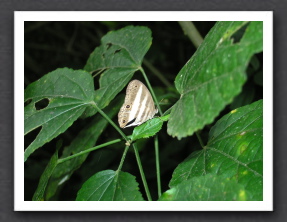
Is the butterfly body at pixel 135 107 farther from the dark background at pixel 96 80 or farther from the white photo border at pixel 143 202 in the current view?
the dark background at pixel 96 80

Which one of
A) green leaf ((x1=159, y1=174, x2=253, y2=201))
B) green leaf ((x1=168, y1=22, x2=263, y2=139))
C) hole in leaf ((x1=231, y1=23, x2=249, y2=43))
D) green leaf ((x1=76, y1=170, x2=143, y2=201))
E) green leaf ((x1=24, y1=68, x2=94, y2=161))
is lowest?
green leaf ((x1=159, y1=174, x2=253, y2=201))

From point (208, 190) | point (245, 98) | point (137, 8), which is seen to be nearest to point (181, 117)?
point (208, 190)

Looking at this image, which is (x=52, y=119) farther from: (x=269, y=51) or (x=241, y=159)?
(x=269, y=51)

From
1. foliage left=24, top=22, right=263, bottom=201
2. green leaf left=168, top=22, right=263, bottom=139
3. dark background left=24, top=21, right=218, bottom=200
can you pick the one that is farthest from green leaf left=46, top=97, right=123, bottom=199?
green leaf left=168, top=22, right=263, bottom=139

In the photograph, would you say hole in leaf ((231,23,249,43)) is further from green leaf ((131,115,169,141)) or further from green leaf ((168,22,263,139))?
green leaf ((131,115,169,141))

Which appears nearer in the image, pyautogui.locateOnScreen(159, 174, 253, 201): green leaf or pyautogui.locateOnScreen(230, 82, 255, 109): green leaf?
pyautogui.locateOnScreen(159, 174, 253, 201): green leaf

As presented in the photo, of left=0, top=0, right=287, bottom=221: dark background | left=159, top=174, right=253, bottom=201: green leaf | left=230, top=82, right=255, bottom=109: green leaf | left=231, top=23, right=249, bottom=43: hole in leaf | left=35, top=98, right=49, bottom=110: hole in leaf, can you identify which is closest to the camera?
left=231, top=23, right=249, bottom=43: hole in leaf

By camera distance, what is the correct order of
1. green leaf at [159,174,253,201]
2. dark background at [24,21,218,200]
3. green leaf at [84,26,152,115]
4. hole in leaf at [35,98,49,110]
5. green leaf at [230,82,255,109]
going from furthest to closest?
dark background at [24,21,218,200], green leaf at [230,82,255,109], green leaf at [84,26,152,115], hole in leaf at [35,98,49,110], green leaf at [159,174,253,201]

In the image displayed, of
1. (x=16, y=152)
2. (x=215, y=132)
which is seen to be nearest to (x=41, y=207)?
(x=16, y=152)
